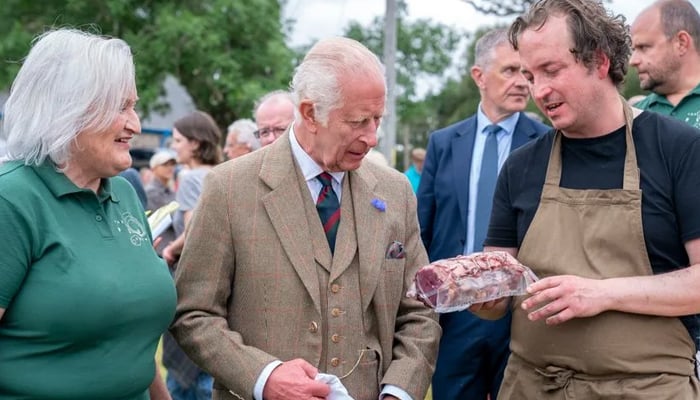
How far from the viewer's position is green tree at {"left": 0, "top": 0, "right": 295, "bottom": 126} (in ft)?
75.5

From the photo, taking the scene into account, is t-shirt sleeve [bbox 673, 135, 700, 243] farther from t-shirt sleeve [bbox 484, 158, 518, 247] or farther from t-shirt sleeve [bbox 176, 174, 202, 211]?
t-shirt sleeve [bbox 176, 174, 202, 211]

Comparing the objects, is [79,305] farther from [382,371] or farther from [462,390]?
[462,390]

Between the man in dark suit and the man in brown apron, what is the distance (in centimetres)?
106

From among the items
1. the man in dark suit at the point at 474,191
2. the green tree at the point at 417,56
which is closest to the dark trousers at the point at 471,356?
the man in dark suit at the point at 474,191

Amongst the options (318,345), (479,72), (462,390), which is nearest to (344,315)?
(318,345)

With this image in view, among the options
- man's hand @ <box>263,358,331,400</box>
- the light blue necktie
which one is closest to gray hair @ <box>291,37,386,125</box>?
man's hand @ <box>263,358,331,400</box>

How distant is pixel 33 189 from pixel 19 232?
0.16 meters

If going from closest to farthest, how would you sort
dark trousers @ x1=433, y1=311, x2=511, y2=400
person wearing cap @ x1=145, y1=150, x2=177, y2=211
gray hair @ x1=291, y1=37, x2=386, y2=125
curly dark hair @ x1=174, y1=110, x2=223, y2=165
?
gray hair @ x1=291, y1=37, x2=386, y2=125
dark trousers @ x1=433, y1=311, x2=511, y2=400
curly dark hair @ x1=174, y1=110, x2=223, y2=165
person wearing cap @ x1=145, y1=150, x2=177, y2=211

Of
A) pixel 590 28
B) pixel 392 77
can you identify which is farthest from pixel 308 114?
pixel 392 77

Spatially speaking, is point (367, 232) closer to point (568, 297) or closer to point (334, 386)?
point (334, 386)

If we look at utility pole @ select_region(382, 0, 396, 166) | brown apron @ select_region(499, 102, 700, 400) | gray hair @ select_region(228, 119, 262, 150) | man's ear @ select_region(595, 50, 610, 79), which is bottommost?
utility pole @ select_region(382, 0, 396, 166)

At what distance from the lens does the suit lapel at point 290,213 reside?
2.95 meters

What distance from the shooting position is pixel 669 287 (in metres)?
2.69

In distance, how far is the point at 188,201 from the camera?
6098mm
